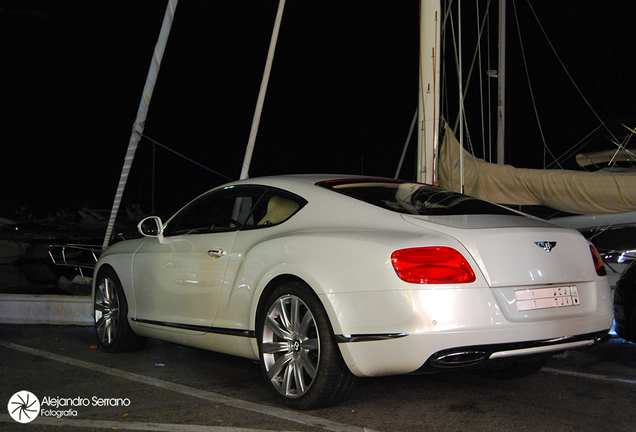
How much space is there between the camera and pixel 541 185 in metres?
7.85

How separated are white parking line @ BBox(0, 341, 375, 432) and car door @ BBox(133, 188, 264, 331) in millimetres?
441

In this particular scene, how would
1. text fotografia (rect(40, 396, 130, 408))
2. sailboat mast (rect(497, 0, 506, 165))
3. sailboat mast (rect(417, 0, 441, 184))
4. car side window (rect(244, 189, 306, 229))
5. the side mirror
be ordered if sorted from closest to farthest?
1. text fotografia (rect(40, 396, 130, 408))
2. car side window (rect(244, 189, 306, 229))
3. the side mirror
4. sailboat mast (rect(417, 0, 441, 184))
5. sailboat mast (rect(497, 0, 506, 165))

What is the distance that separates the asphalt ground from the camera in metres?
3.62

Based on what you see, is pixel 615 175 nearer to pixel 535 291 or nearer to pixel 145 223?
pixel 535 291

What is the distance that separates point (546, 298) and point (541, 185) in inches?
178

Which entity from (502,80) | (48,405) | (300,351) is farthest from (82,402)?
(502,80)

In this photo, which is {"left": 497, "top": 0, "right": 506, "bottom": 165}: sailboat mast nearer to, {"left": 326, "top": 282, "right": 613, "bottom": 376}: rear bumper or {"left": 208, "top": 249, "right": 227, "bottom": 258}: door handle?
{"left": 208, "top": 249, "right": 227, "bottom": 258}: door handle

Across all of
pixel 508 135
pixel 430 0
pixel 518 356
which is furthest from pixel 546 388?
pixel 508 135

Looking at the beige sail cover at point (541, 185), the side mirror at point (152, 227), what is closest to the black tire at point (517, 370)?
the side mirror at point (152, 227)

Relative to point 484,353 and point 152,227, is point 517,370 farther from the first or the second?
point 152,227

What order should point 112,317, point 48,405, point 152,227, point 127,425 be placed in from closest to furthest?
point 127,425 → point 48,405 → point 152,227 → point 112,317

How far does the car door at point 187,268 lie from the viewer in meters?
4.62

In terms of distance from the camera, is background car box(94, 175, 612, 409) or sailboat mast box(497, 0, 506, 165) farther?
sailboat mast box(497, 0, 506, 165)

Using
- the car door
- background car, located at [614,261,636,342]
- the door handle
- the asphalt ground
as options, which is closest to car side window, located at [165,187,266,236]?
the car door
